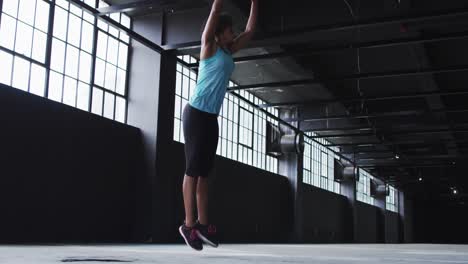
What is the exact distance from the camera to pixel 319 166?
19.5 metres

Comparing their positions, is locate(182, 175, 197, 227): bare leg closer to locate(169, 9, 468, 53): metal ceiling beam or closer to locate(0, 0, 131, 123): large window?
locate(0, 0, 131, 123): large window

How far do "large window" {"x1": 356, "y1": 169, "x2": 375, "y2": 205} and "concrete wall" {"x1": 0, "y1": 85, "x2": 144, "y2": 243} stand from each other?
1618cm

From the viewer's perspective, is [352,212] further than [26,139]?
Yes

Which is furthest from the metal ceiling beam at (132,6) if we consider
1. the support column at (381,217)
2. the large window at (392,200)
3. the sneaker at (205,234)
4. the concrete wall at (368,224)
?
the large window at (392,200)

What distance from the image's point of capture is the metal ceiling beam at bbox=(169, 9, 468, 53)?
758 centimetres

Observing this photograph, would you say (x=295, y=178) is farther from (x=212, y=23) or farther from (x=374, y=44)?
(x=212, y=23)

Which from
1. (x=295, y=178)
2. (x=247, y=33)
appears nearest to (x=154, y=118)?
(x=247, y=33)

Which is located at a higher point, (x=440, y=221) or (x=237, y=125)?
(x=237, y=125)

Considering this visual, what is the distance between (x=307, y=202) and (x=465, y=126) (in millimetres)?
5238

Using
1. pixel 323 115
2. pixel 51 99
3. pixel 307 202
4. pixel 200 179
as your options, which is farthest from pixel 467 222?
pixel 200 179

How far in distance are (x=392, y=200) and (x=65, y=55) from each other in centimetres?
2552

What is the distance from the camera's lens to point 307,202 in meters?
17.4

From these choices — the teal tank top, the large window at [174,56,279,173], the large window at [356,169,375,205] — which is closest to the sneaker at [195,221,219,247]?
the teal tank top

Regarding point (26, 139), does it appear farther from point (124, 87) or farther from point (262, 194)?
point (262, 194)
